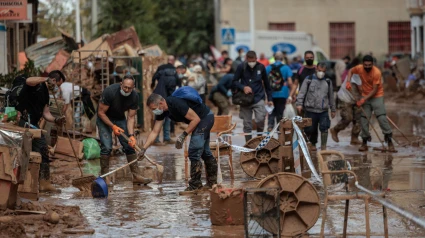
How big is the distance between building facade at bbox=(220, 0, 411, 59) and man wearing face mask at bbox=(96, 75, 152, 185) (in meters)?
39.6

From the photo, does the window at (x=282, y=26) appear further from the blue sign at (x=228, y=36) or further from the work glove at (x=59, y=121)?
the work glove at (x=59, y=121)

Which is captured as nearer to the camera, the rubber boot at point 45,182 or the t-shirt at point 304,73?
the rubber boot at point 45,182

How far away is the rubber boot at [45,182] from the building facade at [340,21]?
133 ft

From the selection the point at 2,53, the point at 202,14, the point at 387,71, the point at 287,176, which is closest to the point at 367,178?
the point at 287,176

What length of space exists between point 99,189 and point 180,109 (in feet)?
4.78

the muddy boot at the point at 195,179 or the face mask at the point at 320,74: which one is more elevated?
the face mask at the point at 320,74

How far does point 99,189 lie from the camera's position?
42.8 feet

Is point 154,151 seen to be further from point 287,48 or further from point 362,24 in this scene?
point 362,24

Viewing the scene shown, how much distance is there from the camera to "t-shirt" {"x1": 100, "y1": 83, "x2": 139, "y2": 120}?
14336 mm

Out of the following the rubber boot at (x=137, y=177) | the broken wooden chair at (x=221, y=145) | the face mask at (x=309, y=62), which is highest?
the face mask at (x=309, y=62)

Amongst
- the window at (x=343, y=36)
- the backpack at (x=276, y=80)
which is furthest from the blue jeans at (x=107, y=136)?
the window at (x=343, y=36)

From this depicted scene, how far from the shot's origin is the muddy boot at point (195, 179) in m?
13.2

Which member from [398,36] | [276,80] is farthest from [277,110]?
[398,36]

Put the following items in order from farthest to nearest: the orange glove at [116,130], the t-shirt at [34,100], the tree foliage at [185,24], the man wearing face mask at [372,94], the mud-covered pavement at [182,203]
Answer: the tree foliage at [185,24]
the man wearing face mask at [372,94]
the orange glove at [116,130]
the t-shirt at [34,100]
the mud-covered pavement at [182,203]
